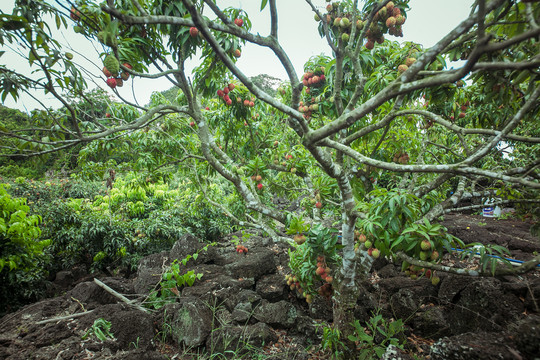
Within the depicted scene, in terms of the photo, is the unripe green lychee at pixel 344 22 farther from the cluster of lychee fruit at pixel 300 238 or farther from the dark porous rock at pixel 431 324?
the dark porous rock at pixel 431 324

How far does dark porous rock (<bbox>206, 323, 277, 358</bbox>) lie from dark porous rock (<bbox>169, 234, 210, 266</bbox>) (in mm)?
2036

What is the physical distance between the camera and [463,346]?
156 centimetres

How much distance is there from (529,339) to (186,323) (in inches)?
99.6

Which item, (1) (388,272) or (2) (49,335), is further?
(1) (388,272)

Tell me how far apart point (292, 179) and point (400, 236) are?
103 inches

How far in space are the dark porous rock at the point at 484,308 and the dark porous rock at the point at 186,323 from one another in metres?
2.42

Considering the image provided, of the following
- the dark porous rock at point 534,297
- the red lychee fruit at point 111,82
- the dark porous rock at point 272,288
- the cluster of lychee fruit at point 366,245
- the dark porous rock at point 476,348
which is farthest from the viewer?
the dark porous rock at point 272,288

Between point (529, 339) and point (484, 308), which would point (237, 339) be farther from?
point (484, 308)

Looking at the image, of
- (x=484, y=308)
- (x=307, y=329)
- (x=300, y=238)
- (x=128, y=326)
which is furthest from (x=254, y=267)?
(x=484, y=308)

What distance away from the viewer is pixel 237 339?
2510 mm

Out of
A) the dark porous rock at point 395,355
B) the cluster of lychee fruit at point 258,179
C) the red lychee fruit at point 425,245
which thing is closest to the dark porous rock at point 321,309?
the dark porous rock at point 395,355

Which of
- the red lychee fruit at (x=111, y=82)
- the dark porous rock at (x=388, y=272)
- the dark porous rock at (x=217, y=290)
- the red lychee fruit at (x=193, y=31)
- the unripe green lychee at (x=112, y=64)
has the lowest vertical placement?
the dark porous rock at (x=388, y=272)

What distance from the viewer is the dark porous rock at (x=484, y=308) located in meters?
2.45

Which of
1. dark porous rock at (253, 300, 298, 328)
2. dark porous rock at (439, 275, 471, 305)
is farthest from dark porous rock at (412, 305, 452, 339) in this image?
dark porous rock at (253, 300, 298, 328)
